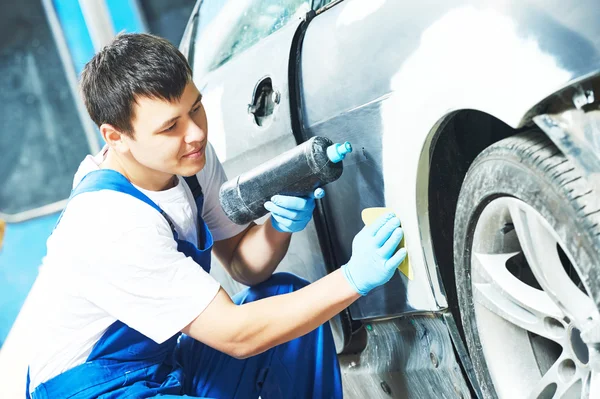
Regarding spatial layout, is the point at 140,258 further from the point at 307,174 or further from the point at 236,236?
the point at 236,236

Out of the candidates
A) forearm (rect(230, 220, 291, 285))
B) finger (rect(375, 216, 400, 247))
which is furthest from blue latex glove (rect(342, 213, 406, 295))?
forearm (rect(230, 220, 291, 285))

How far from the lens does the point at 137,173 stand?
5.19ft

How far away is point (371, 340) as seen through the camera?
168 centimetres

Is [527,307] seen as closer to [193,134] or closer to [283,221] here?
[283,221]

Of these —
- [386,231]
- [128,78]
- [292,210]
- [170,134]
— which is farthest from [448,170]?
[128,78]

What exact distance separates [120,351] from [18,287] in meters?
4.20

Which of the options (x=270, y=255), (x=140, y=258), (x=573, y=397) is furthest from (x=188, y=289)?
(x=573, y=397)

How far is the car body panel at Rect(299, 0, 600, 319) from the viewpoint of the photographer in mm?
931

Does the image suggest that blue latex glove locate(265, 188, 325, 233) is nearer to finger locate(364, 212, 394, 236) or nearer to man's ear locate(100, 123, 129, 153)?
finger locate(364, 212, 394, 236)

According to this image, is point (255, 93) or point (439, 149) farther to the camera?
point (255, 93)

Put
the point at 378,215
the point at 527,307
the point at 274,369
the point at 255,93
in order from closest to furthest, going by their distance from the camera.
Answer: the point at 527,307 → the point at 378,215 → the point at 255,93 → the point at 274,369

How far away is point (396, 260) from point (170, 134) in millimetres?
567

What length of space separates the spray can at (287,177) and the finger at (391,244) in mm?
176

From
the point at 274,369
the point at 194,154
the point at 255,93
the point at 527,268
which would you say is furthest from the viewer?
the point at 274,369
